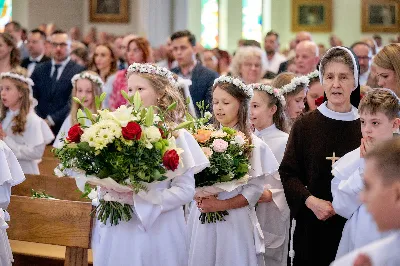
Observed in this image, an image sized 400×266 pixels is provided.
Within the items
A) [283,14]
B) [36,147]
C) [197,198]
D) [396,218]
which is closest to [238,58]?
[36,147]

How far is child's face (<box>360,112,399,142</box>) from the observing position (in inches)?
208

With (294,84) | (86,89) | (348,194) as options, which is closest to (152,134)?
(348,194)

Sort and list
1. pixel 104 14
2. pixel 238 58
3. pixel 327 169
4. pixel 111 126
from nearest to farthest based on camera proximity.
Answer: pixel 111 126
pixel 327 169
pixel 238 58
pixel 104 14

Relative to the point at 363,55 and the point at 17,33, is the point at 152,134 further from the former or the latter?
the point at 17,33

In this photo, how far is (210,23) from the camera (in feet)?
83.3

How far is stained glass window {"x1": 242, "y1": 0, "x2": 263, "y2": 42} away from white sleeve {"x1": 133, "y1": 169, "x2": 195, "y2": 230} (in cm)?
2065

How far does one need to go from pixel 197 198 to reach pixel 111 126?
122 cm

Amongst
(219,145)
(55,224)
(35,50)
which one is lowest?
(55,224)

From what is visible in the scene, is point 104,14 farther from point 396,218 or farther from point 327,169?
point 396,218

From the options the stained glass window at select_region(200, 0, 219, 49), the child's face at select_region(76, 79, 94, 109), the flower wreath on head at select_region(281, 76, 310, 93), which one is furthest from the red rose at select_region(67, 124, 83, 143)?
the stained glass window at select_region(200, 0, 219, 49)

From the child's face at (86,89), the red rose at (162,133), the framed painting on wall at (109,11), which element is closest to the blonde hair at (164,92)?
the red rose at (162,133)

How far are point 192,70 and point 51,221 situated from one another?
3736 millimetres

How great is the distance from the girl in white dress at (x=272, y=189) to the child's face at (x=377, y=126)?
138cm

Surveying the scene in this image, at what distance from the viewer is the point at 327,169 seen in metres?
5.77
